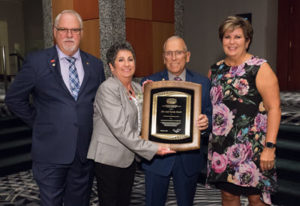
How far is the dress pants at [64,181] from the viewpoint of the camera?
182 centimetres

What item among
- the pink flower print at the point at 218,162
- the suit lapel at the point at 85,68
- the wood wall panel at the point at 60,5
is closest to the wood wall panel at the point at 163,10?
the wood wall panel at the point at 60,5

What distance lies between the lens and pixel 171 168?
1.84m

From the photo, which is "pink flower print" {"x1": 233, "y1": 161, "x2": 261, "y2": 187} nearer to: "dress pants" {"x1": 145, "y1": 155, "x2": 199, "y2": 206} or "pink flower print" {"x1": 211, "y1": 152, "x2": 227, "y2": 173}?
"pink flower print" {"x1": 211, "y1": 152, "x2": 227, "y2": 173}

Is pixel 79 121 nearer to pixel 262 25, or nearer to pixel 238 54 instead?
pixel 238 54

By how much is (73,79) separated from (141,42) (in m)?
3.30

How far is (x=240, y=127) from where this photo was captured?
71.4 inches

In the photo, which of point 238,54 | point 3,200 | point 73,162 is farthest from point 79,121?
point 3,200

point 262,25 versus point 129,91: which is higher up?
point 262,25

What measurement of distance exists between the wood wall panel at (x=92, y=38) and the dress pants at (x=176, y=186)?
123 inches

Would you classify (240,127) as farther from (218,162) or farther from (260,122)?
(218,162)

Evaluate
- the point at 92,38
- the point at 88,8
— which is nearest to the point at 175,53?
the point at 92,38

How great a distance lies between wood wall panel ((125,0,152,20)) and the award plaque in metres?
3.17

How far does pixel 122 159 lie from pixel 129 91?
400 mm

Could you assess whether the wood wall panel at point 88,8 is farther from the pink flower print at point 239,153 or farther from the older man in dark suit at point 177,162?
the pink flower print at point 239,153
